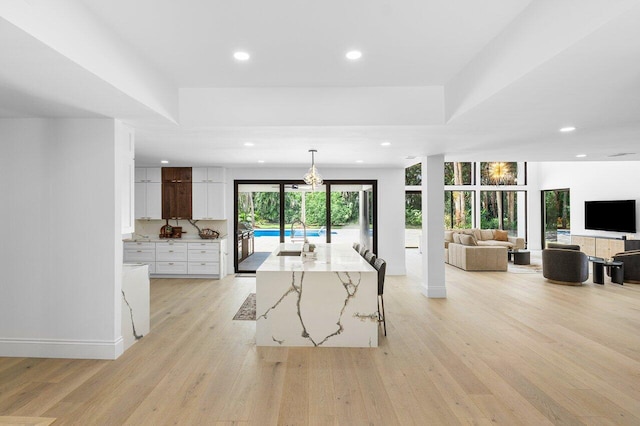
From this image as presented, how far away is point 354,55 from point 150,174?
5992 millimetres

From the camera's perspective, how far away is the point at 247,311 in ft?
16.3

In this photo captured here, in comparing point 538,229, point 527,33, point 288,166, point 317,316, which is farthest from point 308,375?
point 538,229

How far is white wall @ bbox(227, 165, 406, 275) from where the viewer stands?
301 inches

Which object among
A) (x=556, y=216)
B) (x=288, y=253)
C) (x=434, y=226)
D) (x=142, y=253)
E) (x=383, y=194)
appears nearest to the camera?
(x=288, y=253)

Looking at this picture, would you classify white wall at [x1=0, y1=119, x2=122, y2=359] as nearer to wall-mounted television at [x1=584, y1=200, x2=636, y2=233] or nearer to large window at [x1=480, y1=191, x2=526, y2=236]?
wall-mounted television at [x1=584, y1=200, x2=636, y2=233]

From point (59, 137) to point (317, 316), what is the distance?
3076 mm

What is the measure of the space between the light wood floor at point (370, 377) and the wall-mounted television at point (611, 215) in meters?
5.32

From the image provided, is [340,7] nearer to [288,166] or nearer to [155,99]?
[155,99]

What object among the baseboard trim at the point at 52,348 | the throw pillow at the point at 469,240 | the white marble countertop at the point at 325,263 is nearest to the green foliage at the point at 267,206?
the white marble countertop at the point at 325,263

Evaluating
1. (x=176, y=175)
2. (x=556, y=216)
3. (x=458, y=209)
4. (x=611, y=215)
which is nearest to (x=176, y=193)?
(x=176, y=175)

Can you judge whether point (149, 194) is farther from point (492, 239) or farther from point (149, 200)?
point (492, 239)

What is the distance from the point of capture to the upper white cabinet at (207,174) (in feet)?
24.2

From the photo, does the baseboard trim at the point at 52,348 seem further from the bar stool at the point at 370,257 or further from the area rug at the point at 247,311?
the bar stool at the point at 370,257

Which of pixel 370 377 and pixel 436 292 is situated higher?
pixel 436 292
